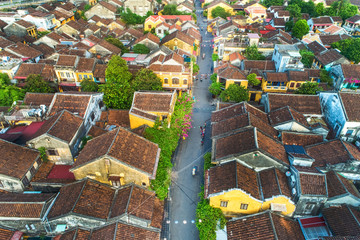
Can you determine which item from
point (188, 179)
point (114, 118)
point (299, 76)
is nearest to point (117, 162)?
point (188, 179)

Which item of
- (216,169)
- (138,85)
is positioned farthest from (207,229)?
(138,85)

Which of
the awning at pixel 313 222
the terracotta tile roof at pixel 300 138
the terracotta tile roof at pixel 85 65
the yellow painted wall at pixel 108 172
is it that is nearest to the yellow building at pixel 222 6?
the terracotta tile roof at pixel 85 65

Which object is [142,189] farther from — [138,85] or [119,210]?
[138,85]

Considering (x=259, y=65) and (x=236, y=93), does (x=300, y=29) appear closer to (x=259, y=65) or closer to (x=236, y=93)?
(x=259, y=65)

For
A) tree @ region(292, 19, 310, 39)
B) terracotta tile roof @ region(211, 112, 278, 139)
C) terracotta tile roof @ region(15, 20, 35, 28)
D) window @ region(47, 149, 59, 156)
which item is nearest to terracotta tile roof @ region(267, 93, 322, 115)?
terracotta tile roof @ region(211, 112, 278, 139)

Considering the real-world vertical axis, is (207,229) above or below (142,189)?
below

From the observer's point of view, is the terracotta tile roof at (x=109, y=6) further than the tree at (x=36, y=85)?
Yes

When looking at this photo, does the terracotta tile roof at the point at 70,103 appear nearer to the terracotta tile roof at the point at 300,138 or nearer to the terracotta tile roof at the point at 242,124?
the terracotta tile roof at the point at 242,124
